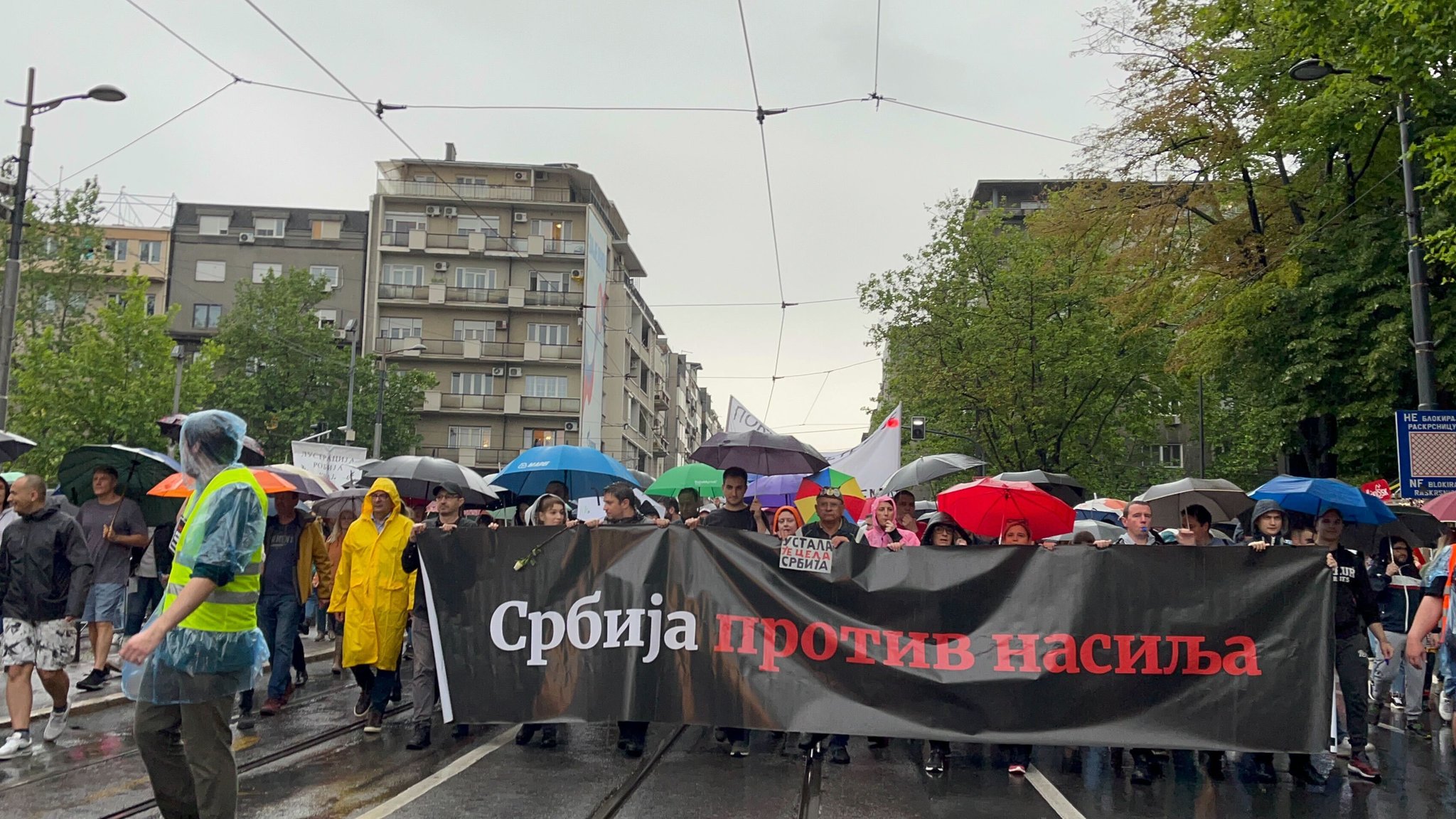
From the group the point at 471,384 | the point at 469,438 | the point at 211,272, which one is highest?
the point at 211,272

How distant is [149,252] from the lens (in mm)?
66875

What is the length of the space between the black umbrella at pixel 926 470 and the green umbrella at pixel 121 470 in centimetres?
763

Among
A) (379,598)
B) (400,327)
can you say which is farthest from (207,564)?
(400,327)

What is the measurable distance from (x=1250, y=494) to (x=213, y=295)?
212ft

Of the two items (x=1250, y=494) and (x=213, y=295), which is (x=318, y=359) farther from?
(x=1250, y=494)

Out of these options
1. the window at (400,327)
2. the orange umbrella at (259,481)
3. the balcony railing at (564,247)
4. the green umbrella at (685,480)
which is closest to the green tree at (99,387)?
the green umbrella at (685,480)

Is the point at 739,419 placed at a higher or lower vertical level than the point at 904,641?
higher

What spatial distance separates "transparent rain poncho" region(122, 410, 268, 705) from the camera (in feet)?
15.8

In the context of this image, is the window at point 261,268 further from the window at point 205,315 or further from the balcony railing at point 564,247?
the balcony railing at point 564,247

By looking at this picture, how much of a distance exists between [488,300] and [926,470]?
188ft

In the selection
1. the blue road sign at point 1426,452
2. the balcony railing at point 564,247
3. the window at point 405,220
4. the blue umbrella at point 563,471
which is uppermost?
the window at point 405,220

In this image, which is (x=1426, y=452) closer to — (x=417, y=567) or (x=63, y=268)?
(x=417, y=567)

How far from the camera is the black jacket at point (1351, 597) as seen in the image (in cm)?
814

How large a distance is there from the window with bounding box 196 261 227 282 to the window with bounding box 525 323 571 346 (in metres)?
16.3
